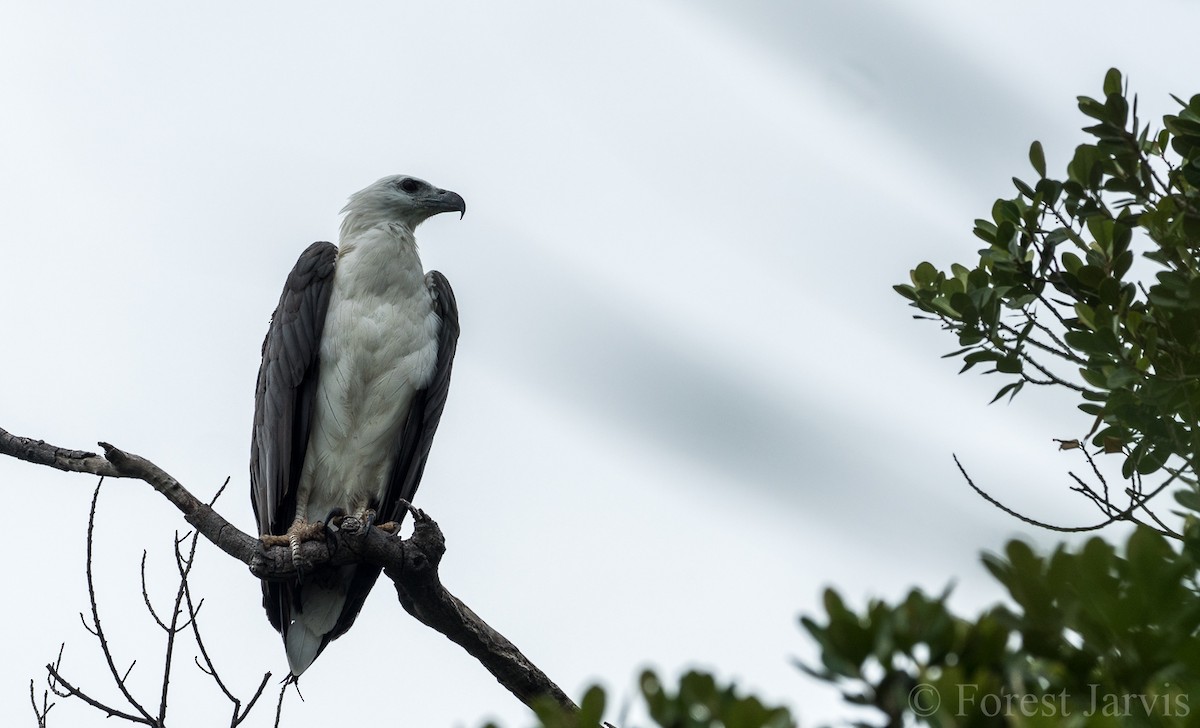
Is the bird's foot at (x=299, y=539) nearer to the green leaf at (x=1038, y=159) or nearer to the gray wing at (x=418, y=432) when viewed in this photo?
the gray wing at (x=418, y=432)

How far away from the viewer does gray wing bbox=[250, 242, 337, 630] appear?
5371 millimetres

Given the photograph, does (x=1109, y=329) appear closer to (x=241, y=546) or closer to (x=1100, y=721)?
(x=1100, y=721)

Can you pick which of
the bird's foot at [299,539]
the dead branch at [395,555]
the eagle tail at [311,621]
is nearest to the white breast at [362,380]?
the eagle tail at [311,621]

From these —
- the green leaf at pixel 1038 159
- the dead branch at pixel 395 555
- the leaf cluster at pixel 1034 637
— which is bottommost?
the leaf cluster at pixel 1034 637

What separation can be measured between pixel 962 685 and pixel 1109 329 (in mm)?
1744

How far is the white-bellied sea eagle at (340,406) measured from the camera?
206 inches

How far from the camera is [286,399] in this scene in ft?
17.7

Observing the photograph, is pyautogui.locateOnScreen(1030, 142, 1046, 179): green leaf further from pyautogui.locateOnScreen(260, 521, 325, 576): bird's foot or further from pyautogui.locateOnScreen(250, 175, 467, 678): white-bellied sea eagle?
pyautogui.locateOnScreen(250, 175, 467, 678): white-bellied sea eagle

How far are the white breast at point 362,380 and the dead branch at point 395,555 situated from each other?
1.25 meters

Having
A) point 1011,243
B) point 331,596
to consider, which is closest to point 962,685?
point 1011,243

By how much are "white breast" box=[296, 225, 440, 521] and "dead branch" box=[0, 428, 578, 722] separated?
4.10 feet

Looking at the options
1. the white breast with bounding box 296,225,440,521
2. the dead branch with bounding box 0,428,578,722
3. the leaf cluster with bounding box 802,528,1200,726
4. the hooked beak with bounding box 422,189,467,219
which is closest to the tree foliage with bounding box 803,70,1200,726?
the leaf cluster with bounding box 802,528,1200,726

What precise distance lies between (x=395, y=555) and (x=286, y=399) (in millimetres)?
1566

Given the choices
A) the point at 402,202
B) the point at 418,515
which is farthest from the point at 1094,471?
the point at 402,202
